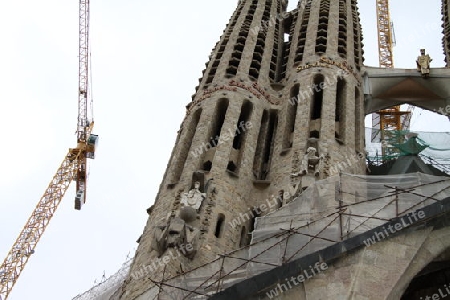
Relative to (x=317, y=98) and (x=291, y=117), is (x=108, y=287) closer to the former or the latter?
(x=291, y=117)

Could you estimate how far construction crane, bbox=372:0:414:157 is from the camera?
148 feet

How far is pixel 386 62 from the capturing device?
164ft

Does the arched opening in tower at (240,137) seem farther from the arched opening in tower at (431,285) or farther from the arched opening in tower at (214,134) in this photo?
the arched opening in tower at (431,285)

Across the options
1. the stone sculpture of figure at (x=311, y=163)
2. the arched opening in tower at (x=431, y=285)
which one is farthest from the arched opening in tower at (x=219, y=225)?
the arched opening in tower at (x=431, y=285)

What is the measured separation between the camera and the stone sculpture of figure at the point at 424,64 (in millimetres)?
34219

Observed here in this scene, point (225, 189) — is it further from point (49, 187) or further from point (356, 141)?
point (49, 187)

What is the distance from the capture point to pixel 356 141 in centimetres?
2905

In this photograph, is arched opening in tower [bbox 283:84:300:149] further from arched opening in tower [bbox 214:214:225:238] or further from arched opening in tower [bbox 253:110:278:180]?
arched opening in tower [bbox 214:214:225:238]

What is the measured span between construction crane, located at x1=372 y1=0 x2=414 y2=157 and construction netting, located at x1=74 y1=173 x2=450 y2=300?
1740 centimetres

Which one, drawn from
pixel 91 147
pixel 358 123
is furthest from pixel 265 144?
pixel 91 147

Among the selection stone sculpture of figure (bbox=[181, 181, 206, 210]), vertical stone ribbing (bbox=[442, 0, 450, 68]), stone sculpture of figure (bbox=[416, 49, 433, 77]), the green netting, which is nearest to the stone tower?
stone sculpture of figure (bbox=[181, 181, 206, 210])

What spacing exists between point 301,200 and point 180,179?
5872 millimetres

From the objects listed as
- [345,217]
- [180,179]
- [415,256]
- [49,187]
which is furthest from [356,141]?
[49,187]

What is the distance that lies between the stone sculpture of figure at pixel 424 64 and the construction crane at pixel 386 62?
3.97m
